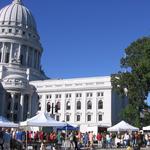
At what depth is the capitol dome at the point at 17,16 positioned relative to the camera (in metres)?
144

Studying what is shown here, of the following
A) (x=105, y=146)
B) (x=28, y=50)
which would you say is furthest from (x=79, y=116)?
(x=105, y=146)

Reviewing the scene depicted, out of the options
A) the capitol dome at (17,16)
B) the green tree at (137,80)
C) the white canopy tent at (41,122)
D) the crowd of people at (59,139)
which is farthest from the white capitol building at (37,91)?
the white canopy tent at (41,122)

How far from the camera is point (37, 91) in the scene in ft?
405

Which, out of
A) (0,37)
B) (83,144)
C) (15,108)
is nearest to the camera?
(83,144)

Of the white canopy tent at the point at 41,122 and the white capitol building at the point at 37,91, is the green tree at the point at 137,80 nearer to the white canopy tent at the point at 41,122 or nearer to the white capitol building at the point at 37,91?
the white canopy tent at the point at 41,122

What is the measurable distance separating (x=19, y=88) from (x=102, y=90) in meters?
24.3

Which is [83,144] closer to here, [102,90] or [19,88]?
[102,90]

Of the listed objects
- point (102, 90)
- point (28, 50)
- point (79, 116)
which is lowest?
point (79, 116)

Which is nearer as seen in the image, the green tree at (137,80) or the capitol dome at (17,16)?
the green tree at (137,80)

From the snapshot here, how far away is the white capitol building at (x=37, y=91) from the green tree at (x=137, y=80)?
37.4 meters

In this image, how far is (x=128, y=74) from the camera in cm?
5519

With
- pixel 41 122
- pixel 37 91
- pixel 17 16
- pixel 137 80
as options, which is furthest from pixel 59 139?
pixel 17 16

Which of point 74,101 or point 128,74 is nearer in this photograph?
point 128,74

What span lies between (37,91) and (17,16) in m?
34.6
